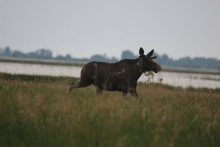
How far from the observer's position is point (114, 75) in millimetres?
10180

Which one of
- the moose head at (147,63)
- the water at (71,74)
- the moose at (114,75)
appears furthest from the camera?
the water at (71,74)

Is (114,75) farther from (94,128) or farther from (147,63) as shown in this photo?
Answer: (94,128)

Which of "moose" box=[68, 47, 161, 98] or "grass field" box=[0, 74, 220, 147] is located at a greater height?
"moose" box=[68, 47, 161, 98]

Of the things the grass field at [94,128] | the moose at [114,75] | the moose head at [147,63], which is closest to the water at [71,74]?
the moose head at [147,63]

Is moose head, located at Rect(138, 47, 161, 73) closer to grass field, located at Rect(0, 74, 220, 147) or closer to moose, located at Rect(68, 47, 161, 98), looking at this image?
moose, located at Rect(68, 47, 161, 98)

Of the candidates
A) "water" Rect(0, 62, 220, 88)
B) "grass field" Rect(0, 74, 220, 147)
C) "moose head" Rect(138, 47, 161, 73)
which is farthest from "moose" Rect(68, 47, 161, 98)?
"water" Rect(0, 62, 220, 88)

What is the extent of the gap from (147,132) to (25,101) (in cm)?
380

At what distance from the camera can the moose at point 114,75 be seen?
33.0ft

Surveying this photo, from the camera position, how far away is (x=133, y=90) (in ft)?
34.0

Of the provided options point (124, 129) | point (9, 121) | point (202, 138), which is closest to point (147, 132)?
point (124, 129)

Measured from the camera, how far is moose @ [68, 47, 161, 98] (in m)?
10.0

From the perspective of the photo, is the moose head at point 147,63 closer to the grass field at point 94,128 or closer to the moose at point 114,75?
the moose at point 114,75

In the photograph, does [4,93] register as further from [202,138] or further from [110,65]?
[202,138]

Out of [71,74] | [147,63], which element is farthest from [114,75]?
[71,74]
